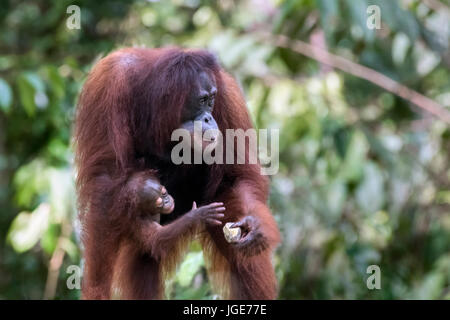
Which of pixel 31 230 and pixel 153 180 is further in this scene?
pixel 31 230

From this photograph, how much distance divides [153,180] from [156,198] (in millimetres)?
58

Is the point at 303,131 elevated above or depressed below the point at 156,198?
above

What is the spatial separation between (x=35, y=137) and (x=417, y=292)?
2248 millimetres

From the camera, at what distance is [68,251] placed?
3.35 meters

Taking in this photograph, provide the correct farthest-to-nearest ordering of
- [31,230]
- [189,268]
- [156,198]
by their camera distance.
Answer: [31,230] < [189,268] < [156,198]

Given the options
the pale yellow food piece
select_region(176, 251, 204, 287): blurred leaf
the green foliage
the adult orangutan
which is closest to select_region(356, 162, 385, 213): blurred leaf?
the green foliage

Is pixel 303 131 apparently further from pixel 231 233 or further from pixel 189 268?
pixel 231 233

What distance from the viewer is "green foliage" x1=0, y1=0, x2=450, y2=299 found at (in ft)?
11.2

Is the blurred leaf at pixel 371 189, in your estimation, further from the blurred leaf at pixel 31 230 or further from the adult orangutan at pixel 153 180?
the adult orangutan at pixel 153 180

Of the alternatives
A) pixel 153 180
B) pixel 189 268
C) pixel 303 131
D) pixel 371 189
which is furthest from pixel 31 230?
pixel 153 180

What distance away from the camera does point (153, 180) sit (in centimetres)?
160

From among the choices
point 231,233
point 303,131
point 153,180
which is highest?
point 303,131

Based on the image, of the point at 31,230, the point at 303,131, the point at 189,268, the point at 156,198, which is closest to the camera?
the point at 156,198

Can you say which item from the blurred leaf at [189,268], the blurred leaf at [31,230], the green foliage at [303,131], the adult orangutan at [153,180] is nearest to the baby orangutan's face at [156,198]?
the adult orangutan at [153,180]
